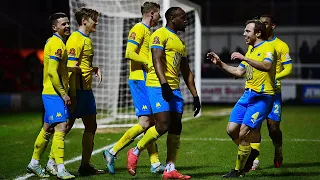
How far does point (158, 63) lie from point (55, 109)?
4.56 feet

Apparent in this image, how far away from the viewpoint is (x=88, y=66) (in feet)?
29.9

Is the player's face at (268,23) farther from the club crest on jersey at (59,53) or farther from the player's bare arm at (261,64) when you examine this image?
the club crest on jersey at (59,53)

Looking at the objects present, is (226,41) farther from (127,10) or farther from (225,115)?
(127,10)

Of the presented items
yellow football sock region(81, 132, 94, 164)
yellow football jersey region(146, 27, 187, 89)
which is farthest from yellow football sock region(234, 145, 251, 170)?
yellow football sock region(81, 132, 94, 164)

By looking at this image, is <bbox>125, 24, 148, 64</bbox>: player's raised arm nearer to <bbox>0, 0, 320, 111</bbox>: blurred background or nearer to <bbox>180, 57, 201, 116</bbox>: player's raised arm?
<bbox>180, 57, 201, 116</bbox>: player's raised arm

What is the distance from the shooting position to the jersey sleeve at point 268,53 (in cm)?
846

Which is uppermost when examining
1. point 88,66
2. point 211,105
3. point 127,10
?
point 127,10

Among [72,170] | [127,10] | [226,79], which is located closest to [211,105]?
[226,79]

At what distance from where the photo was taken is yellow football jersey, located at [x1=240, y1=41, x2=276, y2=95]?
855 cm

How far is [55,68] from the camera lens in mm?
8414

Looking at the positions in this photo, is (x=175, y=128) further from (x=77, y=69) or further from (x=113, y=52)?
(x=113, y=52)

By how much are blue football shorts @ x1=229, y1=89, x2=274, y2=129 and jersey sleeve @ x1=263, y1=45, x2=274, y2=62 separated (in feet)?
1.61

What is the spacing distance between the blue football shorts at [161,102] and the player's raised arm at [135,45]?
29.8 inches

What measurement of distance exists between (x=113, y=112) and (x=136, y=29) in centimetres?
868
